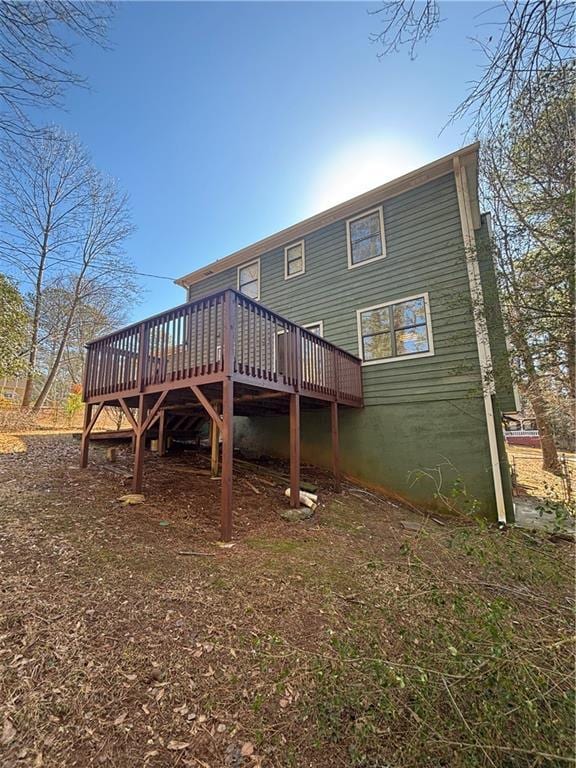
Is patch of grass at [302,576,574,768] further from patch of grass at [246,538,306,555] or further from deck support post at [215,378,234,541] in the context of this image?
deck support post at [215,378,234,541]

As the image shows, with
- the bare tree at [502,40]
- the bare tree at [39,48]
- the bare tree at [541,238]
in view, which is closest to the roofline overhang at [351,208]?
the bare tree at [541,238]

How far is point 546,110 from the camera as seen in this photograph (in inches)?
111

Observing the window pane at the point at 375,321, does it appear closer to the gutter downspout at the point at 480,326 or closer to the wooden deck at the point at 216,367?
the wooden deck at the point at 216,367

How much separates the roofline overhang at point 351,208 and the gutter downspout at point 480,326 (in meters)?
0.25

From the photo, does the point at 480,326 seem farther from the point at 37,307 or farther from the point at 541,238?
the point at 37,307

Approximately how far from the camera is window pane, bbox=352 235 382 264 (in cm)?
854

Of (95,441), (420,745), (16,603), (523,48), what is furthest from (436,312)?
(95,441)

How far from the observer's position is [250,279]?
10.9m

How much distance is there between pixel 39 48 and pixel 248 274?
8285mm

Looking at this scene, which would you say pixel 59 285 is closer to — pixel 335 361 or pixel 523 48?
pixel 335 361

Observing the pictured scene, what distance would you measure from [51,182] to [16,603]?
16.1 m

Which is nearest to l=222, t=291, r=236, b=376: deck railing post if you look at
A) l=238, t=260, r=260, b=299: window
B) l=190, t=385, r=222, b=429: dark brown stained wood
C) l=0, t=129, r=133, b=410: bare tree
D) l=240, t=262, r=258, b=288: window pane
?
l=190, t=385, r=222, b=429: dark brown stained wood

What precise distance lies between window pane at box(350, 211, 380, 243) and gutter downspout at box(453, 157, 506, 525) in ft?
6.42

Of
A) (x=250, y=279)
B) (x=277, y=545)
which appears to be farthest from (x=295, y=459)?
(x=250, y=279)
